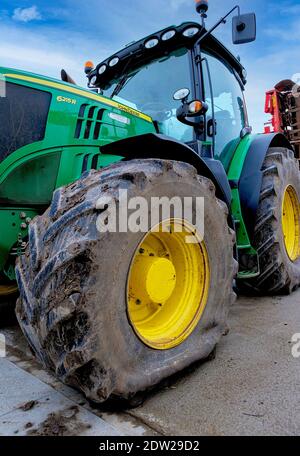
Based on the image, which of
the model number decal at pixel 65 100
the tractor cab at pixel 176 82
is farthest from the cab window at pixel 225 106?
the model number decal at pixel 65 100

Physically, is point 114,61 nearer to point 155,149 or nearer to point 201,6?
point 201,6

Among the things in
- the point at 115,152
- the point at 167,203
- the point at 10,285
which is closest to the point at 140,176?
the point at 167,203

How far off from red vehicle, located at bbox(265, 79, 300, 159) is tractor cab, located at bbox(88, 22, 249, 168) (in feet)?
15.8

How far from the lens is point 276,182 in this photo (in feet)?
10.9

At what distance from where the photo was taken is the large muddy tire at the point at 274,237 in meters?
3.17

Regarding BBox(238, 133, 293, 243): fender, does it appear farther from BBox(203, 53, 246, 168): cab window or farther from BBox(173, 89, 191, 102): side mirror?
BBox(173, 89, 191, 102): side mirror

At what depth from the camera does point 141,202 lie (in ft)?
5.53

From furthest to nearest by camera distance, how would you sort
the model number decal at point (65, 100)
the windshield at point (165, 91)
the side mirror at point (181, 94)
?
the windshield at point (165, 91)
the side mirror at point (181, 94)
the model number decal at point (65, 100)

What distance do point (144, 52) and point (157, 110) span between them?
1.73 ft

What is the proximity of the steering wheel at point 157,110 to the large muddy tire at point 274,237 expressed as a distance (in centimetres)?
103

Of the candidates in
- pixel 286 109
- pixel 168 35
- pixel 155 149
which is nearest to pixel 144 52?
pixel 168 35

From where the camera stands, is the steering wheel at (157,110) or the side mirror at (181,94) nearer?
the side mirror at (181,94)

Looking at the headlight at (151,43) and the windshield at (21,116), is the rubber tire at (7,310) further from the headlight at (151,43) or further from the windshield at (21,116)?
the headlight at (151,43)

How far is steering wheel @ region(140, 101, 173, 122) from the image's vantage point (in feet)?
10.1
